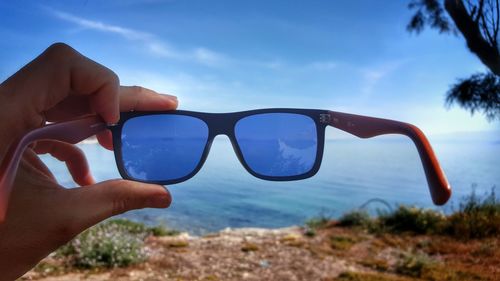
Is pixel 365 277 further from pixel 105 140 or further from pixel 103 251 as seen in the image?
pixel 105 140

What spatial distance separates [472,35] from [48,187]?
49.2 inches

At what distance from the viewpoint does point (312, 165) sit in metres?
0.76

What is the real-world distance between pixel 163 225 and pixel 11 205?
11.8 feet

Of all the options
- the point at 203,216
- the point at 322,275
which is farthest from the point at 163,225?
the point at 322,275

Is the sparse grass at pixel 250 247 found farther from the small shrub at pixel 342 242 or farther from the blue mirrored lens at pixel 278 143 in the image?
the blue mirrored lens at pixel 278 143

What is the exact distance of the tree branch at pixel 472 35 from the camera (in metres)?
1.17

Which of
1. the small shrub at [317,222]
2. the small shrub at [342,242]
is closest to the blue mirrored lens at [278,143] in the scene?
the small shrub at [342,242]

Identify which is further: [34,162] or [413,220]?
[413,220]

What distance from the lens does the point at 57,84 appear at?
2.01ft

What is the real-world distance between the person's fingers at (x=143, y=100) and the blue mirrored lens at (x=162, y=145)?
2cm

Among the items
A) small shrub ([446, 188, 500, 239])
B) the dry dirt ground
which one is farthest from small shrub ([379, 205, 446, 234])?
small shrub ([446, 188, 500, 239])

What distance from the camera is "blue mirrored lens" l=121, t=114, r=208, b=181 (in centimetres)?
68

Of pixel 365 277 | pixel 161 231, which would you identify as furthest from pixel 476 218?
pixel 161 231

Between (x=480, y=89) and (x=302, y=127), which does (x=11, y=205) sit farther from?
(x=480, y=89)
